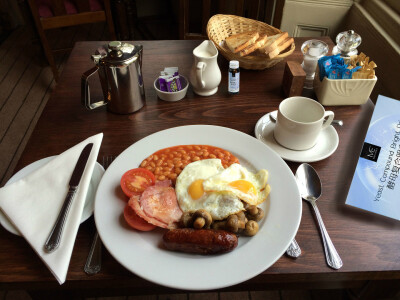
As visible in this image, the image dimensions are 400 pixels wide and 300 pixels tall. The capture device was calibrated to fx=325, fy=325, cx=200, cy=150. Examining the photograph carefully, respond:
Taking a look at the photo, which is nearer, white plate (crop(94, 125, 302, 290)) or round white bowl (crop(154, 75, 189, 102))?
white plate (crop(94, 125, 302, 290))

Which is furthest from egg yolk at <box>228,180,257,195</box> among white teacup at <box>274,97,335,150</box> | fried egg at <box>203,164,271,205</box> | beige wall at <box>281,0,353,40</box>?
beige wall at <box>281,0,353,40</box>

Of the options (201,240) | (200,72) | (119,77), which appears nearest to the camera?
(201,240)

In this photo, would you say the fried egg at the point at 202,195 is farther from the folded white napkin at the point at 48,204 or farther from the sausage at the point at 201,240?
the folded white napkin at the point at 48,204

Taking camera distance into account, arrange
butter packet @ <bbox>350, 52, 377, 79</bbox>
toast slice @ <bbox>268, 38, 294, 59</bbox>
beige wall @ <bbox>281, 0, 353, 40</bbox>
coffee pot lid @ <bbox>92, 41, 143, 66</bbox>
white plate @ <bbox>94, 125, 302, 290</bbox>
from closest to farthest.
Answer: white plate @ <bbox>94, 125, 302, 290</bbox>, coffee pot lid @ <bbox>92, 41, 143, 66</bbox>, butter packet @ <bbox>350, 52, 377, 79</bbox>, toast slice @ <bbox>268, 38, 294, 59</bbox>, beige wall @ <bbox>281, 0, 353, 40</bbox>

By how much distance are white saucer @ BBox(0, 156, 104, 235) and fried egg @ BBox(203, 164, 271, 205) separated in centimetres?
32

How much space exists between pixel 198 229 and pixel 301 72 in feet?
2.57

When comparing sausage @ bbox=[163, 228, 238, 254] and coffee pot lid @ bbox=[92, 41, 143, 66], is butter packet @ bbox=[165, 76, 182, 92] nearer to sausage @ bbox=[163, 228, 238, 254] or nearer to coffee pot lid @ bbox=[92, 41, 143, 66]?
coffee pot lid @ bbox=[92, 41, 143, 66]

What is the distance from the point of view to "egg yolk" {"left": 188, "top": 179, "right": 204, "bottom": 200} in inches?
34.6

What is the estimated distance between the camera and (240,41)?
1.43m

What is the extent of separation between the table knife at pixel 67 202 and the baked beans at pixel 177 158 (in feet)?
0.57

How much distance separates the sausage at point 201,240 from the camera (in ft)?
2.45

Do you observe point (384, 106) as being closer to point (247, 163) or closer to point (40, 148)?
point (247, 163)

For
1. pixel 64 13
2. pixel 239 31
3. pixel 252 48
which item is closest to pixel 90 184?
pixel 252 48

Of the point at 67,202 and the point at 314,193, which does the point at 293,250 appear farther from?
the point at 67,202
